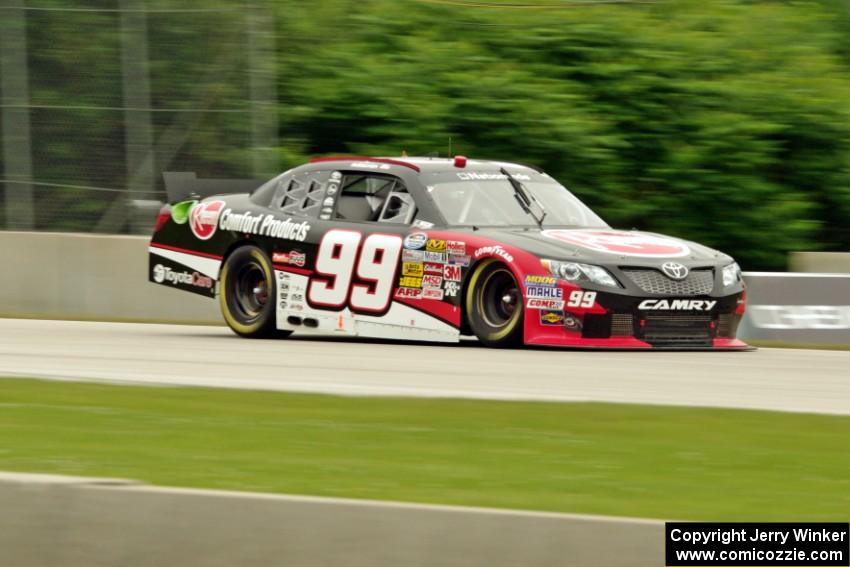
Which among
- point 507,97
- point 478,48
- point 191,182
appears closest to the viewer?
point 191,182

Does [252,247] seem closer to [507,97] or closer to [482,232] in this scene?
[482,232]

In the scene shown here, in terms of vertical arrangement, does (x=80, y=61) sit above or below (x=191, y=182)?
above

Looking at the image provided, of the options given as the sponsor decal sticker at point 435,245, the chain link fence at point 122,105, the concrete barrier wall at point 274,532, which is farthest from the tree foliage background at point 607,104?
the concrete barrier wall at point 274,532

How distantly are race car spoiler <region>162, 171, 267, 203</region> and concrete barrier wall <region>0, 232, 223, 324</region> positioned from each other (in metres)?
2.46

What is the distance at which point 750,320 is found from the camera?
14266mm

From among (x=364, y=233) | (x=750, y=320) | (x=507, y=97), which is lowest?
(x=750, y=320)

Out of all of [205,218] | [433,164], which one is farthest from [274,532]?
[205,218]

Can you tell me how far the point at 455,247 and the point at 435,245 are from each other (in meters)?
0.20

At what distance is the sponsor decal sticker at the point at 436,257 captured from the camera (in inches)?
476

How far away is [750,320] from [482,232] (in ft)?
10.7

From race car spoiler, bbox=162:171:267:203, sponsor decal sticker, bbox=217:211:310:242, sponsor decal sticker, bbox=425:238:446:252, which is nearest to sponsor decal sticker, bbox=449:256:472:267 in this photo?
sponsor decal sticker, bbox=425:238:446:252

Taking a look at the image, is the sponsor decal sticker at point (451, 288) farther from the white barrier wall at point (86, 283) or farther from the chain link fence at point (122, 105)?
the chain link fence at point (122, 105)

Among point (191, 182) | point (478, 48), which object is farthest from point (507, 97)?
point (191, 182)

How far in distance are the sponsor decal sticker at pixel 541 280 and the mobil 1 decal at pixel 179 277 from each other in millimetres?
3423
